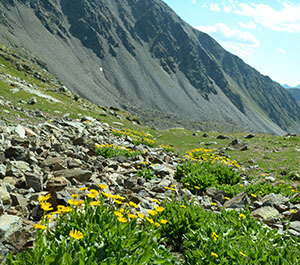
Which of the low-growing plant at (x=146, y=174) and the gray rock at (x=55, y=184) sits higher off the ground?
the low-growing plant at (x=146, y=174)

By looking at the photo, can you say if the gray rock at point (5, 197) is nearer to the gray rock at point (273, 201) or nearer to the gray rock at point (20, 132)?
the gray rock at point (20, 132)

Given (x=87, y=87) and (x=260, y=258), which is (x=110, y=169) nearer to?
(x=260, y=258)

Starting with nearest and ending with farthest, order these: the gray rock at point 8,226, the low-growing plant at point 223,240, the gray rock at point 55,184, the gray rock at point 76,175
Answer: the gray rock at point 8,226 → the low-growing plant at point 223,240 → the gray rock at point 55,184 → the gray rock at point 76,175

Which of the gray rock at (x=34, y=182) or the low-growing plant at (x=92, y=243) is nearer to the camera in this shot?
the low-growing plant at (x=92, y=243)

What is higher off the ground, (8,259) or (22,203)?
(8,259)

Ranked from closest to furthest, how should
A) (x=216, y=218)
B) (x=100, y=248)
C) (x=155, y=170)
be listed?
(x=100, y=248) → (x=216, y=218) → (x=155, y=170)

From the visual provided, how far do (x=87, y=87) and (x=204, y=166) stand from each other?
542 ft

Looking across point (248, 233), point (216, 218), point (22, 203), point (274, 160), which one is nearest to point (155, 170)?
point (216, 218)

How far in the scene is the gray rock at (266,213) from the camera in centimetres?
868

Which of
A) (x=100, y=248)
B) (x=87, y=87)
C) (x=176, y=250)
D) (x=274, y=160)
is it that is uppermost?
(x=274, y=160)

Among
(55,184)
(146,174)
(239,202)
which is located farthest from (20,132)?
(239,202)

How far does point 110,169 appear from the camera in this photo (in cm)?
1077

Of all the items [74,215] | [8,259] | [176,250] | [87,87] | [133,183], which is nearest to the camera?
[8,259]

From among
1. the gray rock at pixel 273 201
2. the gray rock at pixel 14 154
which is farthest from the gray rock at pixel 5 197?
the gray rock at pixel 273 201
